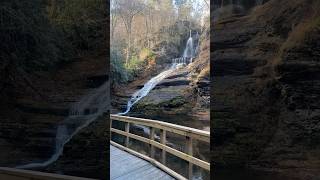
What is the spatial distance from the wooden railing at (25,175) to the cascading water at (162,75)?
29.4 feet

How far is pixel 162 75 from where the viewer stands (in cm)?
1301

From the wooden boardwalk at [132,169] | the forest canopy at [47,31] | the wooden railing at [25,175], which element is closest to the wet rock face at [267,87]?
the forest canopy at [47,31]

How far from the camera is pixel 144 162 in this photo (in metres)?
5.10

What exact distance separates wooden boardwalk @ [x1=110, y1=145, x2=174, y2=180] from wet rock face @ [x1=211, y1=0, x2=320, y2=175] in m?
2.01

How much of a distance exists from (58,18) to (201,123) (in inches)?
278

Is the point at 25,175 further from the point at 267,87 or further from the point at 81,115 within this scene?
the point at 267,87

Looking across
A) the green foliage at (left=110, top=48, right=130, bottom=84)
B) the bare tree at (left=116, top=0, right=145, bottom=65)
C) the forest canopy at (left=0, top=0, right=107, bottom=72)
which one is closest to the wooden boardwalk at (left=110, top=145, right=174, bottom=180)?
the forest canopy at (left=0, top=0, right=107, bottom=72)

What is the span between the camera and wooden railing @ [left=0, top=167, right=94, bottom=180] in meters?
3.16

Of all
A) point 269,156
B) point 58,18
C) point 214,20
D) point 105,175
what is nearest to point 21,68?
point 58,18

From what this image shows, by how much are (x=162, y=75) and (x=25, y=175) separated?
985cm

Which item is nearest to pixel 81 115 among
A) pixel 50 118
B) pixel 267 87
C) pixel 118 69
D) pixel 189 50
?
pixel 50 118

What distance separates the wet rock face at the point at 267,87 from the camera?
2188mm

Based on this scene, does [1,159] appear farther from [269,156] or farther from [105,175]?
[269,156]

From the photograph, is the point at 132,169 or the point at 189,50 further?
the point at 189,50
